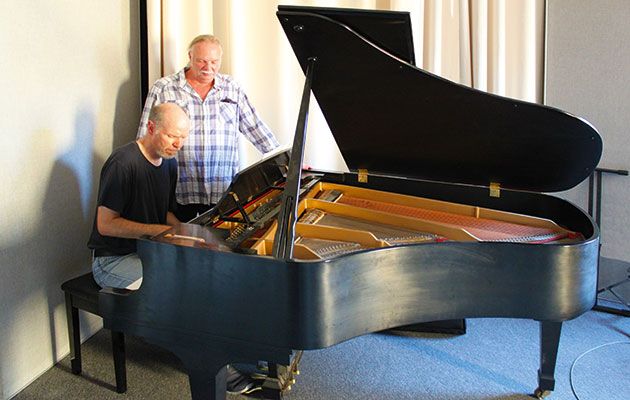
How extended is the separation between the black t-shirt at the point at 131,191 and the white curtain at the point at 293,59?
966 millimetres

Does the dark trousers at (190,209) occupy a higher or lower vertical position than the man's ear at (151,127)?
lower

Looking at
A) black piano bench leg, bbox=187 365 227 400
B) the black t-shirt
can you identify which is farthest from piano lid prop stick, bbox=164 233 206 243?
the black t-shirt

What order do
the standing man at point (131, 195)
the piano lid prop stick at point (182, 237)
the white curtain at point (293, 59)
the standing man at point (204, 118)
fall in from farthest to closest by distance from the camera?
the white curtain at point (293, 59) → the standing man at point (204, 118) → the standing man at point (131, 195) → the piano lid prop stick at point (182, 237)

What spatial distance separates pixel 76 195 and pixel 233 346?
1505 millimetres

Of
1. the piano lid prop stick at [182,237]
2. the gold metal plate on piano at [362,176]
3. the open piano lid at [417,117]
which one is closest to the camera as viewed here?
the piano lid prop stick at [182,237]

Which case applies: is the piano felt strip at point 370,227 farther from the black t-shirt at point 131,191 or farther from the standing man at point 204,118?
the standing man at point 204,118

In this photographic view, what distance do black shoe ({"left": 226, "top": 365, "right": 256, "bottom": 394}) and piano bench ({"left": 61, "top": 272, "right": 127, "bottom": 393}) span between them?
442 millimetres

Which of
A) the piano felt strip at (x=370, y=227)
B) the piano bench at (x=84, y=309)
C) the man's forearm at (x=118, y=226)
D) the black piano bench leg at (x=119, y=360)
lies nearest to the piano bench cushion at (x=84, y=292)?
the piano bench at (x=84, y=309)

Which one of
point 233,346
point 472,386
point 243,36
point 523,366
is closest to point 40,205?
point 233,346

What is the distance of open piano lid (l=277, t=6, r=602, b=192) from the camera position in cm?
185

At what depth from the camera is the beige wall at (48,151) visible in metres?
2.32

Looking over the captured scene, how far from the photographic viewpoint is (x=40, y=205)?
2.50 metres

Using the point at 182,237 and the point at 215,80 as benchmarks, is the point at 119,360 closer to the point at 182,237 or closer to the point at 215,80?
the point at 182,237

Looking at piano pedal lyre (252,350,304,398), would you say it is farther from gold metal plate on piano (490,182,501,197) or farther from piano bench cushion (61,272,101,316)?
gold metal plate on piano (490,182,501,197)
